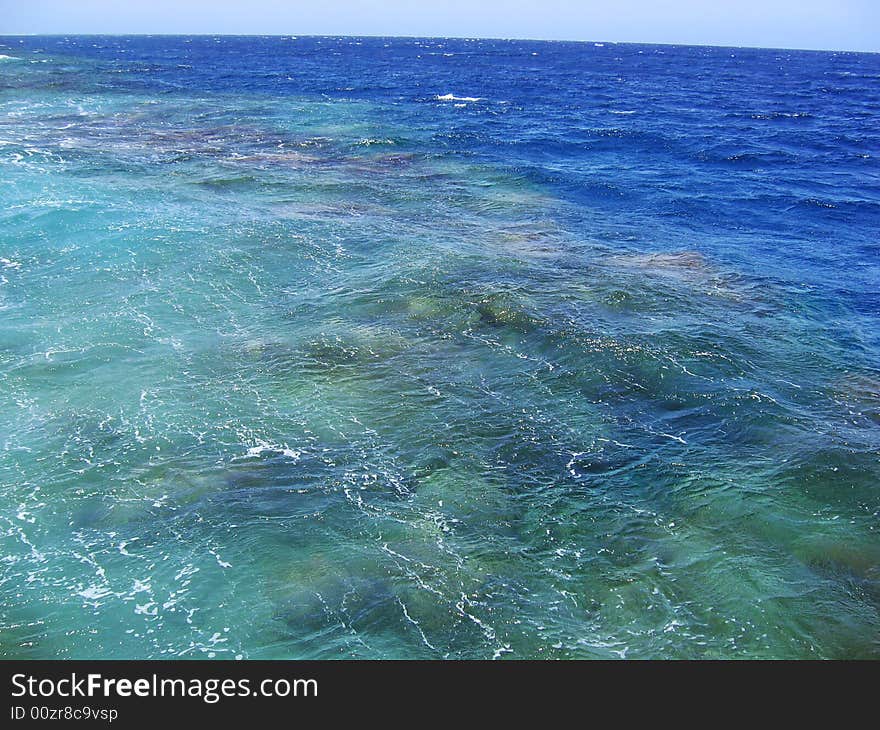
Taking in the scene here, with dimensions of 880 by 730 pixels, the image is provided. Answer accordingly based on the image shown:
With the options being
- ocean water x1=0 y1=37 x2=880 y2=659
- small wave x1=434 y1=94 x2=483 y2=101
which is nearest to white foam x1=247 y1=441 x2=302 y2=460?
ocean water x1=0 y1=37 x2=880 y2=659

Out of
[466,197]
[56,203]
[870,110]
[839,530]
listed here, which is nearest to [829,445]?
[839,530]

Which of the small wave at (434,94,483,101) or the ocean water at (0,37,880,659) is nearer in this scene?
the ocean water at (0,37,880,659)

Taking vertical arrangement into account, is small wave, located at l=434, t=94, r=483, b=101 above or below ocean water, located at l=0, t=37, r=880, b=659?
above

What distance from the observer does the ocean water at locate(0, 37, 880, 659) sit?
1338 centimetres

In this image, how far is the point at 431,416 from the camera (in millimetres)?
19297

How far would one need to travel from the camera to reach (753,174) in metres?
50.3

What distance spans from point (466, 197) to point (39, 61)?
400 feet

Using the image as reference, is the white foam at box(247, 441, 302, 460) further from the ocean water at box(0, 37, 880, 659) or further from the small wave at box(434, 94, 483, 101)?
the small wave at box(434, 94, 483, 101)

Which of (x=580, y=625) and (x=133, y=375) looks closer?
(x=580, y=625)

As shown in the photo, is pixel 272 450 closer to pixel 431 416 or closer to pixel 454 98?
pixel 431 416

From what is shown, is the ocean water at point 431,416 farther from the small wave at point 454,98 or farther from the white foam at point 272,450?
the small wave at point 454,98

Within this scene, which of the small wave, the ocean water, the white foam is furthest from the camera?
the small wave
